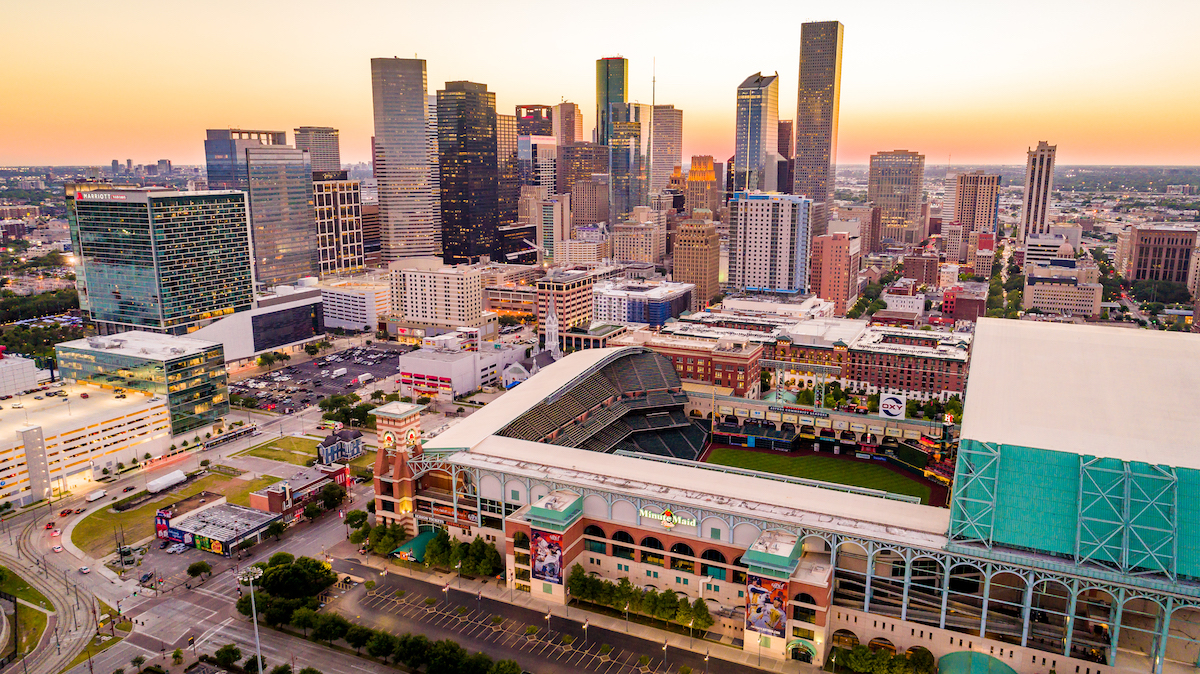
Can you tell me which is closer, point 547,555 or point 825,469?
point 547,555

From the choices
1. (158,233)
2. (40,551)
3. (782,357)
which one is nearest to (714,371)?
(782,357)

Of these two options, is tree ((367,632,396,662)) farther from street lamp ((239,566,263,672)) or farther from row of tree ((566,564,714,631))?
row of tree ((566,564,714,631))

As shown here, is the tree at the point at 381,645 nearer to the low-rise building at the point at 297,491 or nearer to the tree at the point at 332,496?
the low-rise building at the point at 297,491

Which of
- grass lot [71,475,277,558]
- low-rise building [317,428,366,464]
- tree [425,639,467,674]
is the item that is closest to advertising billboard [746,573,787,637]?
tree [425,639,467,674]

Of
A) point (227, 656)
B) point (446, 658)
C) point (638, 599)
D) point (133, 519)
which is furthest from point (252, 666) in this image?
point (133, 519)

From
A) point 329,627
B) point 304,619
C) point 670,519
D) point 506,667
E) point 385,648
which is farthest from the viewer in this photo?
point 670,519

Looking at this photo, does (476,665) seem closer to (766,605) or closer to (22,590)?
(766,605)

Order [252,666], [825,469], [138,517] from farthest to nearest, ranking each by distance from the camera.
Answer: [825,469]
[138,517]
[252,666]

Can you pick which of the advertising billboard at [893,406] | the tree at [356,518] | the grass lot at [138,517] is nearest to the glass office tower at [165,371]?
the grass lot at [138,517]
